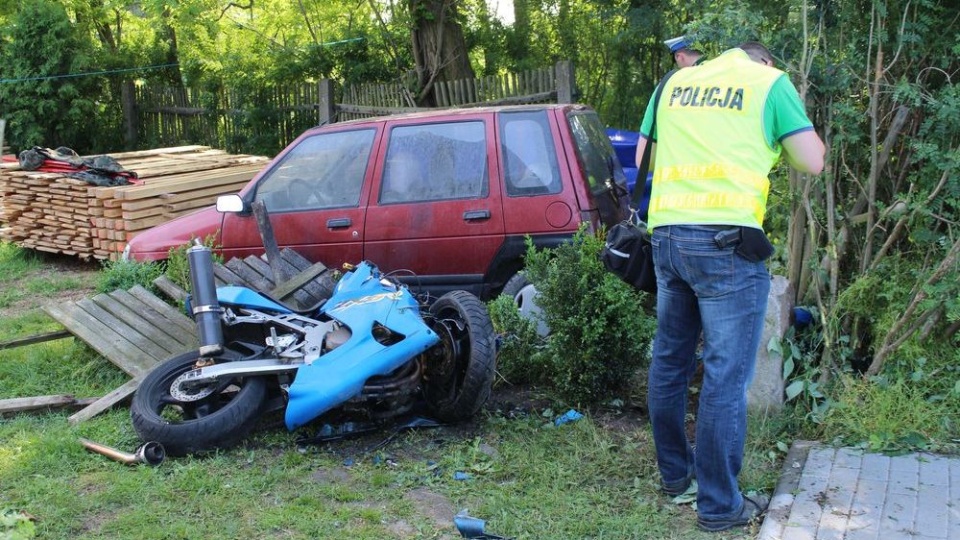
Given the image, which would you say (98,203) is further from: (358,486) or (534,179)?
(358,486)

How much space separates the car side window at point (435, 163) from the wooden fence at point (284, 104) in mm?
4998

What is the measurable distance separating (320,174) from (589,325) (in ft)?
9.76

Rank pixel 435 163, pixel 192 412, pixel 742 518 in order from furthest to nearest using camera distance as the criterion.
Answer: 1. pixel 435 163
2. pixel 192 412
3. pixel 742 518

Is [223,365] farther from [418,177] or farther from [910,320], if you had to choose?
[910,320]

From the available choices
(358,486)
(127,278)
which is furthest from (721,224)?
(127,278)

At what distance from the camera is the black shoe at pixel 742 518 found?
14.1ft

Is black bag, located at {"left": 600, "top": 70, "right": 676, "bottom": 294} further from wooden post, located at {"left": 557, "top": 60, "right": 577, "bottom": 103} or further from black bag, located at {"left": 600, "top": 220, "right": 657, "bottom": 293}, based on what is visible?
wooden post, located at {"left": 557, "top": 60, "right": 577, "bottom": 103}

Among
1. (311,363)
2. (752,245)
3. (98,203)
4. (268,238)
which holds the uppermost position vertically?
(752,245)

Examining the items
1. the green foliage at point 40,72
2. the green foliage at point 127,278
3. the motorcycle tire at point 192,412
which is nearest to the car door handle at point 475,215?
the motorcycle tire at point 192,412

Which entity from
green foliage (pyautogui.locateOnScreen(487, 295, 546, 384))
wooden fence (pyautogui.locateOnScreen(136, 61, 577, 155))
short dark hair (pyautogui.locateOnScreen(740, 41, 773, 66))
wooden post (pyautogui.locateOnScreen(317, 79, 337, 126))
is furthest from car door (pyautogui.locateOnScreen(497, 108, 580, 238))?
wooden post (pyautogui.locateOnScreen(317, 79, 337, 126))

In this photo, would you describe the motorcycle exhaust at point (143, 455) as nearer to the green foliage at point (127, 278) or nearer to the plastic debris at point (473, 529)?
the plastic debris at point (473, 529)

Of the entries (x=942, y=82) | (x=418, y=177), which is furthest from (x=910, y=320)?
(x=418, y=177)

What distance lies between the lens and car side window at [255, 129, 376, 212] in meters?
7.57

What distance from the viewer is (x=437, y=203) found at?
724cm
